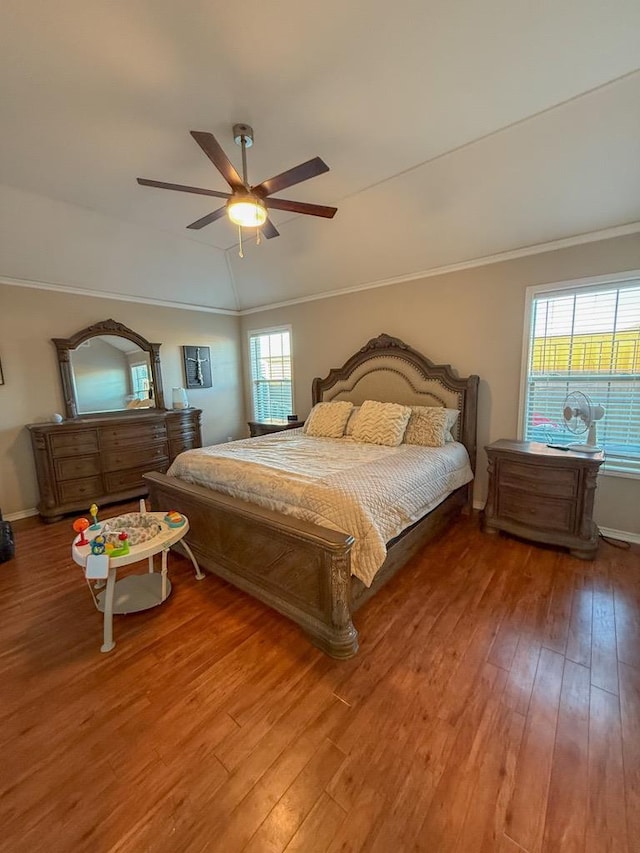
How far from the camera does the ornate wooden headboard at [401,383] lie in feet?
11.8

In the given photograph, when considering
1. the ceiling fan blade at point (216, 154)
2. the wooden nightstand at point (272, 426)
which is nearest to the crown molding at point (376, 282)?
the wooden nightstand at point (272, 426)

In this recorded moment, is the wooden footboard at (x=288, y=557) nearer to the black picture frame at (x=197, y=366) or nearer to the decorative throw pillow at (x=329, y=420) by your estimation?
the decorative throw pillow at (x=329, y=420)

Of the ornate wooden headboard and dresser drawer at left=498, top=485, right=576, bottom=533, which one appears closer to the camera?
dresser drawer at left=498, top=485, right=576, bottom=533

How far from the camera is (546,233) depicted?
3.00 meters

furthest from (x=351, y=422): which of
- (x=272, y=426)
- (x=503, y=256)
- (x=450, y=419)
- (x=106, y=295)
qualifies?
(x=106, y=295)

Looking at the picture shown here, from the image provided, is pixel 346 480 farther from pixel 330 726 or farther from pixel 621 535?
pixel 621 535

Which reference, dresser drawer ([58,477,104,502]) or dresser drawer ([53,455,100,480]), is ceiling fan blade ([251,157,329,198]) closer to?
dresser drawer ([53,455,100,480])

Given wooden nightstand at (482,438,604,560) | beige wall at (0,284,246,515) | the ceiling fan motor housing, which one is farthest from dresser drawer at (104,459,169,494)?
wooden nightstand at (482,438,604,560)

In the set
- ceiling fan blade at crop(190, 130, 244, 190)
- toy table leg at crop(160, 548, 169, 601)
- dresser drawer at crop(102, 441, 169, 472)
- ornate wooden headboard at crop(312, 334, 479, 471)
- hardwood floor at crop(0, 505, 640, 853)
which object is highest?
ceiling fan blade at crop(190, 130, 244, 190)

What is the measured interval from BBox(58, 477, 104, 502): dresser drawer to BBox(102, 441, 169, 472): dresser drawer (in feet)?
0.60

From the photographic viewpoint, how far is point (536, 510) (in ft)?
9.45

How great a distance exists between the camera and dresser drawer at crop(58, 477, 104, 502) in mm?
3721

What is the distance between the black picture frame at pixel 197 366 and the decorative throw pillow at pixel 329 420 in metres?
2.16

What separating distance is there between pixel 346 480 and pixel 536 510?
179 cm
